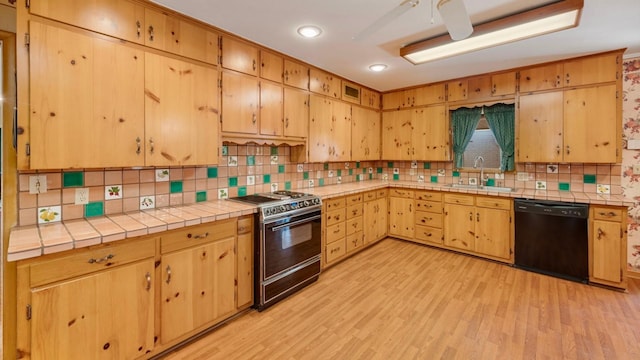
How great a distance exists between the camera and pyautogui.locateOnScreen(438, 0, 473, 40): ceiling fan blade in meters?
1.55

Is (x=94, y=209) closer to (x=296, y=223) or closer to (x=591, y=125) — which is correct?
(x=296, y=223)

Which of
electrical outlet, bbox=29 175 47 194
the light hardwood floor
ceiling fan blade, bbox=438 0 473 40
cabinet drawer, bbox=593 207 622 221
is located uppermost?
ceiling fan blade, bbox=438 0 473 40

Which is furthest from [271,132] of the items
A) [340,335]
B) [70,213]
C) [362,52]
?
[340,335]

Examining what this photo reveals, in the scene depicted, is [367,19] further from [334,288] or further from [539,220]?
[539,220]

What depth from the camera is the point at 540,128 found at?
11.3 ft

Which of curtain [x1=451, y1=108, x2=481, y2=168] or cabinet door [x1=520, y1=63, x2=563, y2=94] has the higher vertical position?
cabinet door [x1=520, y1=63, x2=563, y2=94]

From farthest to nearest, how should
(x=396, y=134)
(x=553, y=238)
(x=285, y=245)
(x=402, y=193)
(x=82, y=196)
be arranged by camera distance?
(x=396, y=134)
(x=402, y=193)
(x=553, y=238)
(x=285, y=245)
(x=82, y=196)

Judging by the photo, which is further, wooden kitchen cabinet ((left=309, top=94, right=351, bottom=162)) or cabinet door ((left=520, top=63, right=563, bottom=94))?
wooden kitchen cabinet ((left=309, top=94, right=351, bottom=162))

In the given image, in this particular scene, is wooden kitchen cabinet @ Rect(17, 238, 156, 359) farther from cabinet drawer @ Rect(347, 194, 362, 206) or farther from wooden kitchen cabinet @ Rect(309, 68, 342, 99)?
wooden kitchen cabinet @ Rect(309, 68, 342, 99)

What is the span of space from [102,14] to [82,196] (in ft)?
4.07

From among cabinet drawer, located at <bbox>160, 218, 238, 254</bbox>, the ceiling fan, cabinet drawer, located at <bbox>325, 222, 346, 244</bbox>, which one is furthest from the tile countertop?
the ceiling fan

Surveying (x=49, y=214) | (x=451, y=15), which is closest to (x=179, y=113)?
(x=49, y=214)

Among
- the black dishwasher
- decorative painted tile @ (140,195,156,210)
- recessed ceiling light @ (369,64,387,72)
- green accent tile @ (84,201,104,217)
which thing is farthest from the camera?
recessed ceiling light @ (369,64,387,72)

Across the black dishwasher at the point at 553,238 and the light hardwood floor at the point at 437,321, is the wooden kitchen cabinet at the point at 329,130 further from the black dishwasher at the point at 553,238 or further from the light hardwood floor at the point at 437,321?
the black dishwasher at the point at 553,238
